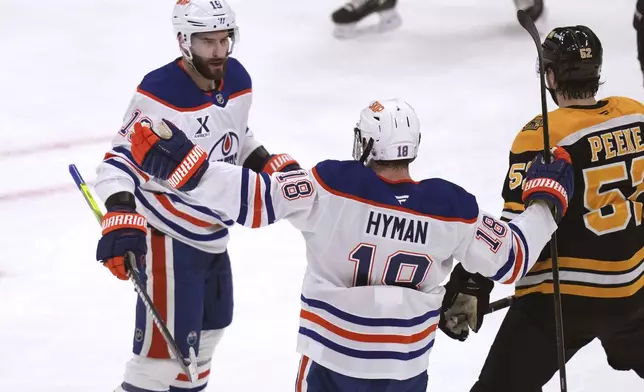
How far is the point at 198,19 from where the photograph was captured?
299 centimetres

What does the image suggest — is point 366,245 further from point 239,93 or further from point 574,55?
point 239,93

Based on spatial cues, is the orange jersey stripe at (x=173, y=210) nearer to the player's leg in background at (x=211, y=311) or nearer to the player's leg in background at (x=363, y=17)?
the player's leg in background at (x=211, y=311)

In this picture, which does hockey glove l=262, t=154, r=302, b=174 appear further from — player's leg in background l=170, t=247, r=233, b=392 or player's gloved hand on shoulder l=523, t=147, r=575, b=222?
player's gloved hand on shoulder l=523, t=147, r=575, b=222

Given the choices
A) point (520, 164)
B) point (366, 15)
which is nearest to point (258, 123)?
point (366, 15)

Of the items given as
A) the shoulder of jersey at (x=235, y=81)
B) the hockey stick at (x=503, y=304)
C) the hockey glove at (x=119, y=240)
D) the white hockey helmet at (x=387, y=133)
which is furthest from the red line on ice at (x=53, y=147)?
the white hockey helmet at (x=387, y=133)

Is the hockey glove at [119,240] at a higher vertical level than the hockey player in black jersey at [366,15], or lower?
lower

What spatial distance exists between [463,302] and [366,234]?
1.99 feet

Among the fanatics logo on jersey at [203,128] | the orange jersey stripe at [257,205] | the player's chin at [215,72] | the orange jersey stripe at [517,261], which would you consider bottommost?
the orange jersey stripe at [517,261]

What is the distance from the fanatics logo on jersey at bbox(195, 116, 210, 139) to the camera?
2951mm

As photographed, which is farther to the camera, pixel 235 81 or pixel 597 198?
pixel 235 81

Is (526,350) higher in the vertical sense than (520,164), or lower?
lower

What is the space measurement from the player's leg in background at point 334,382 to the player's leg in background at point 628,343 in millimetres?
664

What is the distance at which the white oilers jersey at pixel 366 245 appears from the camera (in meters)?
2.36

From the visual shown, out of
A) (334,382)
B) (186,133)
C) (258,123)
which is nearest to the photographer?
(334,382)
